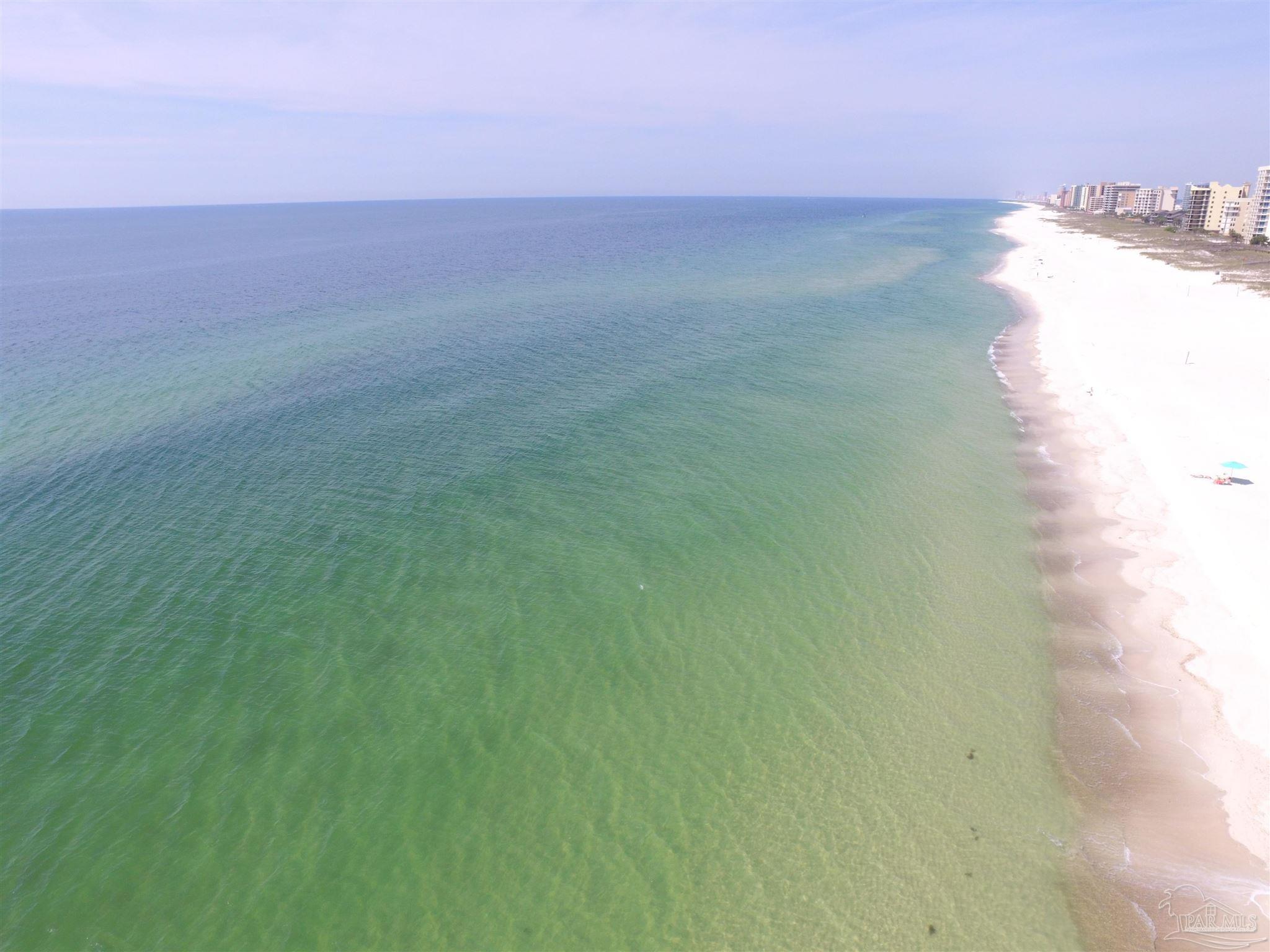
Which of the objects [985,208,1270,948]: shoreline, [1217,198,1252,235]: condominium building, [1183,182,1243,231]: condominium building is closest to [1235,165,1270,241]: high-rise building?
[1217,198,1252,235]: condominium building

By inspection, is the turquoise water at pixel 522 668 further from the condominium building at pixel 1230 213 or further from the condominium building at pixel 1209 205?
the condominium building at pixel 1209 205

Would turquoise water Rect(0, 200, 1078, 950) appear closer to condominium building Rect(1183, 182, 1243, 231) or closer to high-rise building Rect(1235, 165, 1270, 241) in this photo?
high-rise building Rect(1235, 165, 1270, 241)

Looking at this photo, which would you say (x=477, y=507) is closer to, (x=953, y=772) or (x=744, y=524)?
(x=744, y=524)

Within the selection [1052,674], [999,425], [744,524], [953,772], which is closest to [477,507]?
[744,524]

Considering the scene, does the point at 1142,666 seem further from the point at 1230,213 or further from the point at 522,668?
the point at 1230,213
